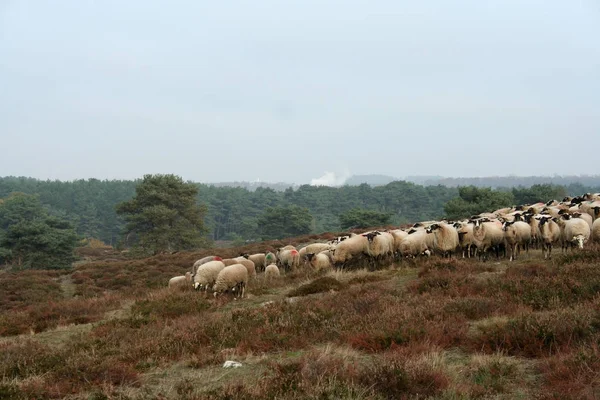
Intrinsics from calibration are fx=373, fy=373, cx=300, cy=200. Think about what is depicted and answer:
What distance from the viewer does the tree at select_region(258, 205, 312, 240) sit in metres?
62.4

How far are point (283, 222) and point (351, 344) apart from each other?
57607 millimetres

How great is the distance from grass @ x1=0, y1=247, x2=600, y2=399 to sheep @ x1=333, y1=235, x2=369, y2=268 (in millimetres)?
3954

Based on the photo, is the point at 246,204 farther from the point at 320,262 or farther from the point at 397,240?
the point at 397,240

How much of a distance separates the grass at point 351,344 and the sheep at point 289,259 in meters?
6.46

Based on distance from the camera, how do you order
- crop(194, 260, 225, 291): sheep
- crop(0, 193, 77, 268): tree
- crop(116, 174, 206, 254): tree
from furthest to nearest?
crop(116, 174, 206, 254): tree
crop(0, 193, 77, 268): tree
crop(194, 260, 225, 291): sheep

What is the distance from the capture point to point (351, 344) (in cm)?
600

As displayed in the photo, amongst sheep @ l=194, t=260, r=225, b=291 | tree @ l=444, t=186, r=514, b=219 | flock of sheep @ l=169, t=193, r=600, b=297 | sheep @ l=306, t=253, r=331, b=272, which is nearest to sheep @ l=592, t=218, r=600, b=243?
flock of sheep @ l=169, t=193, r=600, b=297

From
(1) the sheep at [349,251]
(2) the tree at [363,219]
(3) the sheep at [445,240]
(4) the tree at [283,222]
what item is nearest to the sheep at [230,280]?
(1) the sheep at [349,251]

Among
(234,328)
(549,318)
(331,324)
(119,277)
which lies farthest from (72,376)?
(119,277)

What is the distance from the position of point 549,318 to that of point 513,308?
1236mm

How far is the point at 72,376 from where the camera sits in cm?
A: 534

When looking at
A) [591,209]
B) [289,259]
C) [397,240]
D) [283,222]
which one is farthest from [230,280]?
[283,222]

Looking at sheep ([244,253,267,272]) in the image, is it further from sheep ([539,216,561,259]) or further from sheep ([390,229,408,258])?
sheep ([539,216,561,259])

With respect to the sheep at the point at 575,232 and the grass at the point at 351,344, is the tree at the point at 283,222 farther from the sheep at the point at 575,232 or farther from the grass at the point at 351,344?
the grass at the point at 351,344
